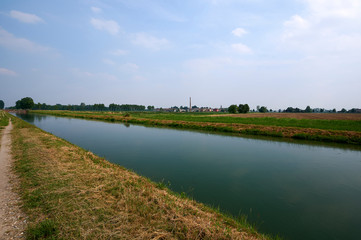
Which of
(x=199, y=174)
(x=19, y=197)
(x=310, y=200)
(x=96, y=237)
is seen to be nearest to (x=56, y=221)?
(x=96, y=237)

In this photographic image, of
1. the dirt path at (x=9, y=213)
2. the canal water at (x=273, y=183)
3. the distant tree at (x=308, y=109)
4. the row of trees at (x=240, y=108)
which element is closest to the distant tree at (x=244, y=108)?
the row of trees at (x=240, y=108)

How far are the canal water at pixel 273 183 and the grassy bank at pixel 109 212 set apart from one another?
4.37ft

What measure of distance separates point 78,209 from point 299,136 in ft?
68.1

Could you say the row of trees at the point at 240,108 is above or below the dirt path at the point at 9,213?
above

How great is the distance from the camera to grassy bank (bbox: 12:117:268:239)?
3334 mm

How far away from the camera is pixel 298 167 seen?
9.38 meters

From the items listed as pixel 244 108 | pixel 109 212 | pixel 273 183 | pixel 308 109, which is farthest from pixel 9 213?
pixel 308 109

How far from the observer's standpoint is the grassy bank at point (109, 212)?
333 cm

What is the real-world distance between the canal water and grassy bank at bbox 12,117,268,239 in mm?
1331

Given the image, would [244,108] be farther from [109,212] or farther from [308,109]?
[109,212]

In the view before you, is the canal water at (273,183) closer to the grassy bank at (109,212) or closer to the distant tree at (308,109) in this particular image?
the grassy bank at (109,212)

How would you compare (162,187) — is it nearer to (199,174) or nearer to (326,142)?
(199,174)

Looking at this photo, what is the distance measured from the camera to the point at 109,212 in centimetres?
399

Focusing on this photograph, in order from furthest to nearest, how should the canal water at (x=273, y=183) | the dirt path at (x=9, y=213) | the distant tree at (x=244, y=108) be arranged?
the distant tree at (x=244, y=108) < the canal water at (x=273, y=183) < the dirt path at (x=9, y=213)
